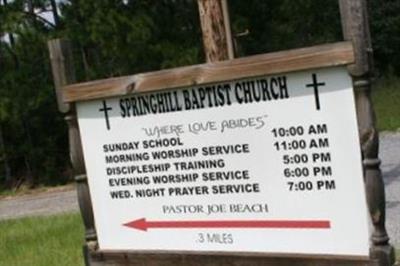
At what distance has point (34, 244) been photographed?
877 centimetres

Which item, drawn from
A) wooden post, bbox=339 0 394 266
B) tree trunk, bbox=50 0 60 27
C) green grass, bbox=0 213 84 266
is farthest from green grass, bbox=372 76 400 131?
wooden post, bbox=339 0 394 266

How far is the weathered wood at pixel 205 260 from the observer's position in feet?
13.9

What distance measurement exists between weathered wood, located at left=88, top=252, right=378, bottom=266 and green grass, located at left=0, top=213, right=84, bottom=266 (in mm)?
1956

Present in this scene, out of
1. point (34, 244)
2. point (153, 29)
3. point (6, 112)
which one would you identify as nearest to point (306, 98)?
point (34, 244)

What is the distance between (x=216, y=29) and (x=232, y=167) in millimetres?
A: 3019

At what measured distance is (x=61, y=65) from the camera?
17.7 ft

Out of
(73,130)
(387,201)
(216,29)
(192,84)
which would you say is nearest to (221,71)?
(192,84)

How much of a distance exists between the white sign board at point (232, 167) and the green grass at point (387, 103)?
1300 cm

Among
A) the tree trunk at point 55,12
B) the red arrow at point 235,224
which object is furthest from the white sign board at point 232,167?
the tree trunk at point 55,12

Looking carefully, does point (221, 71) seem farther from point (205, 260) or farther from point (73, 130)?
point (73, 130)

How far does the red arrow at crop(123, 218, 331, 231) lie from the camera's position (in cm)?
424

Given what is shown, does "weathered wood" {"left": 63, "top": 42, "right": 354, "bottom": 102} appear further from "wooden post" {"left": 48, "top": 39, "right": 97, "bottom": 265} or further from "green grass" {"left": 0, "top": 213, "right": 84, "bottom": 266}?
"green grass" {"left": 0, "top": 213, "right": 84, "bottom": 266}

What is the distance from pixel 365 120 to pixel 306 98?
35 centimetres

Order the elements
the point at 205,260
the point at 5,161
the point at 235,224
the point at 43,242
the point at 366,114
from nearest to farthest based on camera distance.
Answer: the point at 366,114 < the point at 235,224 < the point at 205,260 < the point at 43,242 < the point at 5,161
